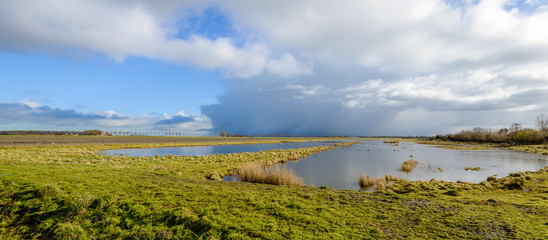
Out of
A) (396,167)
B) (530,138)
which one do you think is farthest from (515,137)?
(396,167)

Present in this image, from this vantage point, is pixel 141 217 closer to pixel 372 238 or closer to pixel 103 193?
pixel 103 193

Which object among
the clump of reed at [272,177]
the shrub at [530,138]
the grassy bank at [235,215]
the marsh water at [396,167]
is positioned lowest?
the marsh water at [396,167]

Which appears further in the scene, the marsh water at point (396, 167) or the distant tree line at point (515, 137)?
the distant tree line at point (515, 137)

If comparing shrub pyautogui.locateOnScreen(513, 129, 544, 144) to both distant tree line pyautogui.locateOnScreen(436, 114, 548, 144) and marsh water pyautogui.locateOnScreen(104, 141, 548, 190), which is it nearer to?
distant tree line pyautogui.locateOnScreen(436, 114, 548, 144)

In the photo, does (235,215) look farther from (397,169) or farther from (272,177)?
(397,169)

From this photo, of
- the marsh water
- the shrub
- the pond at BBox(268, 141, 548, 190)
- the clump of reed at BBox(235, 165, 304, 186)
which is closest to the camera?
the clump of reed at BBox(235, 165, 304, 186)

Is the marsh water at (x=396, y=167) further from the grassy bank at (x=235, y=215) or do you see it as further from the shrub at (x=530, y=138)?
the shrub at (x=530, y=138)

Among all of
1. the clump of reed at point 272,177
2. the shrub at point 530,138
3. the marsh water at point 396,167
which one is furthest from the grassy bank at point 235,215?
the shrub at point 530,138

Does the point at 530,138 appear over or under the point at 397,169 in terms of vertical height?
over

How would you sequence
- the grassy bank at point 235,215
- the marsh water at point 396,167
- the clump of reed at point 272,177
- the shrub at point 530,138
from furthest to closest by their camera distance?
the shrub at point 530,138, the marsh water at point 396,167, the clump of reed at point 272,177, the grassy bank at point 235,215

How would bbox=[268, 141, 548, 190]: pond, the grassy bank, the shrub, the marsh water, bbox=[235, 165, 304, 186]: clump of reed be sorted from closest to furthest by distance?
1. the grassy bank
2. bbox=[235, 165, 304, 186]: clump of reed
3. bbox=[268, 141, 548, 190]: pond
4. the marsh water
5. the shrub

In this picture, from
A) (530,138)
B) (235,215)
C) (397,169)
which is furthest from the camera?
(530,138)

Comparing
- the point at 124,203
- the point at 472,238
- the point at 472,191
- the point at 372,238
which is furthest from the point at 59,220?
the point at 472,191

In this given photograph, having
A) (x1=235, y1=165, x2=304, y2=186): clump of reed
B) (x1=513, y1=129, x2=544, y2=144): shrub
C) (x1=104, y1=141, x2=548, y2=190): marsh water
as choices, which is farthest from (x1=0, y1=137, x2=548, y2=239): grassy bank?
(x1=513, y1=129, x2=544, y2=144): shrub
